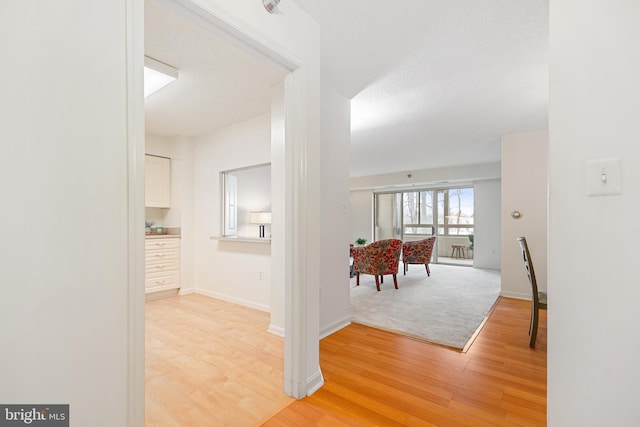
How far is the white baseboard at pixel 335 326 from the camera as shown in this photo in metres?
2.78

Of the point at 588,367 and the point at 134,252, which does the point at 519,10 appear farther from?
the point at 134,252

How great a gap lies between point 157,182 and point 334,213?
3.12 meters

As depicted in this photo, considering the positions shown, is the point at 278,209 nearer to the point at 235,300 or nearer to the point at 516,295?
the point at 235,300

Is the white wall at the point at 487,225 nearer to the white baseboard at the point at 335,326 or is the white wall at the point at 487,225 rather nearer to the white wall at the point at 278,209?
the white baseboard at the point at 335,326

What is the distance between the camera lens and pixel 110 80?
0.95m

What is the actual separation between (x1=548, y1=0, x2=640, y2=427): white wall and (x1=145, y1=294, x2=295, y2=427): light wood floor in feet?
4.97

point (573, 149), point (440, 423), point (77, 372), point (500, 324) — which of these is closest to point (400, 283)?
point (500, 324)

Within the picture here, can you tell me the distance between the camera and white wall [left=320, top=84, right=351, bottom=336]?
2.78 meters

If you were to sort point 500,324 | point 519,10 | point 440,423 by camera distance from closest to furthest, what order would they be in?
point 440,423
point 519,10
point 500,324

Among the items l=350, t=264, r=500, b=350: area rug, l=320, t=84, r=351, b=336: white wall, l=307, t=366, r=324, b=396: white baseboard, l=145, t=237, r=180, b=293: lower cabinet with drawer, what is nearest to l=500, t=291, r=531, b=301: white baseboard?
l=350, t=264, r=500, b=350: area rug

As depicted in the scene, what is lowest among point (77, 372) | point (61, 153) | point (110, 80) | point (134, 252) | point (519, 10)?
point (77, 372)

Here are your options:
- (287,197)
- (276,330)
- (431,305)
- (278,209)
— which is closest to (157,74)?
(278,209)

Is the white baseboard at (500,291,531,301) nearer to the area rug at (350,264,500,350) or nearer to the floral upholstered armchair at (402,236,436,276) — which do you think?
the area rug at (350,264,500,350)

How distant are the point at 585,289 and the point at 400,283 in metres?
4.44
